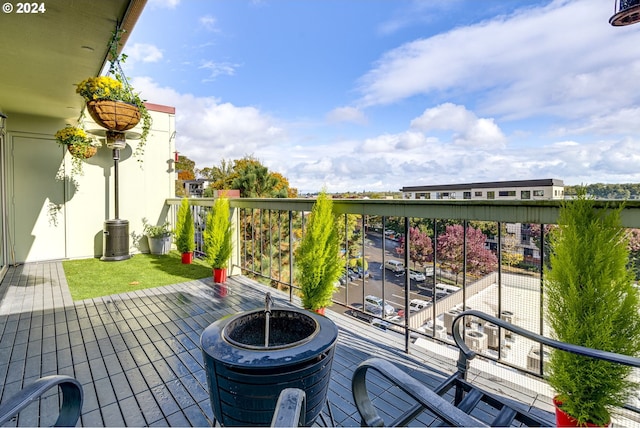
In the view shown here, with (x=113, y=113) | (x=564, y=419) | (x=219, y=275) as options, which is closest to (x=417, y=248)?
(x=564, y=419)

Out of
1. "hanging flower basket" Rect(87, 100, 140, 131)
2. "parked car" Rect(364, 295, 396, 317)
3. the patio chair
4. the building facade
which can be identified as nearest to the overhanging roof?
the building facade

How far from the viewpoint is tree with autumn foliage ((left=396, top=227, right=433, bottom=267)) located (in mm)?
2800

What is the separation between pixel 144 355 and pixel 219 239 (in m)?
2.20

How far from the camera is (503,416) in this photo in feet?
4.51

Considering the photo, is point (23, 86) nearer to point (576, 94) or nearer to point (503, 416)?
point (503, 416)

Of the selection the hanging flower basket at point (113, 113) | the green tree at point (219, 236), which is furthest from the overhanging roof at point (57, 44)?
the green tree at point (219, 236)

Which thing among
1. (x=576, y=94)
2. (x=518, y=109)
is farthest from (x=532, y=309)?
(x=518, y=109)

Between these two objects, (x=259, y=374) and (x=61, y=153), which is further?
(x=61, y=153)

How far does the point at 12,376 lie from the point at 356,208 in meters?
3.14

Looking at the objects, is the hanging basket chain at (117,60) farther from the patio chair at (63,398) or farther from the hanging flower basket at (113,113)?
the patio chair at (63,398)

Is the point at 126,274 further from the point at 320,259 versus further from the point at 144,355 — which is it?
the point at 320,259

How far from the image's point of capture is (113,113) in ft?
12.2

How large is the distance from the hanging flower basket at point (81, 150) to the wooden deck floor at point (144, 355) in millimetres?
2887

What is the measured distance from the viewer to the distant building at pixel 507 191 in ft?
6.58
